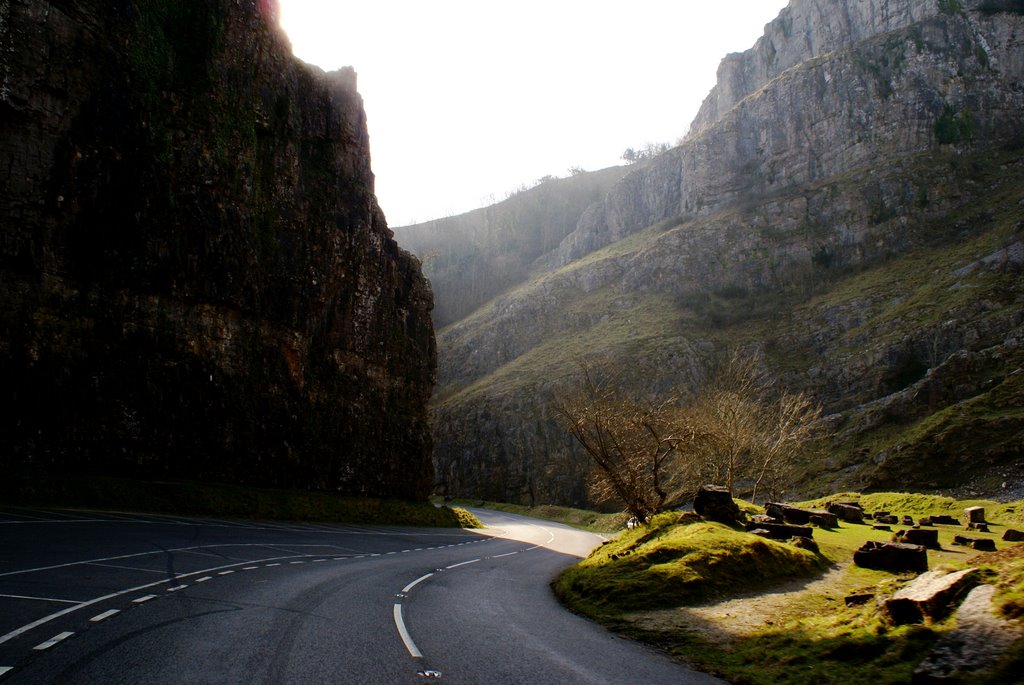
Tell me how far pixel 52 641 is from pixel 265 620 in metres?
2.97

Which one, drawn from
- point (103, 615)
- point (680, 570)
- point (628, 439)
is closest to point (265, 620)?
point (103, 615)

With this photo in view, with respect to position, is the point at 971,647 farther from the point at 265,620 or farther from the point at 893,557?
the point at 893,557

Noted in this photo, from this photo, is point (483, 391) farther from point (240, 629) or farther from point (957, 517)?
point (240, 629)

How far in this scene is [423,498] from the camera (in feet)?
159

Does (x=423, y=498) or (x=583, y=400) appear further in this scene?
(x=423, y=498)

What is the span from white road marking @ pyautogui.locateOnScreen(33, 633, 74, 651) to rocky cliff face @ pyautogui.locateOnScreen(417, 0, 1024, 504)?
53987 millimetres

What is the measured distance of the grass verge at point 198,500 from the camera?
2566 cm

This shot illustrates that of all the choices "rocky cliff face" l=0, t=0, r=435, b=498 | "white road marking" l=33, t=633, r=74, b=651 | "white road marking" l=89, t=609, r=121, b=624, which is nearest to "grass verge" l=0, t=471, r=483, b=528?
"rocky cliff face" l=0, t=0, r=435, b=498

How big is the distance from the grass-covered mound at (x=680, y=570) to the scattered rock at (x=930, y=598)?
5.41m

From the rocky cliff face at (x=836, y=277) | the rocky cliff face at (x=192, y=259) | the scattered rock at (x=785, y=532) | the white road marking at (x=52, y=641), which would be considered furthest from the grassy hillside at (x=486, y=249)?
the white road marking at (x=52, y=641)

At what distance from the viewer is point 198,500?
30.6 m

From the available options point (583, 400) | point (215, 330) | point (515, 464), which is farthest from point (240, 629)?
point (515, 464)

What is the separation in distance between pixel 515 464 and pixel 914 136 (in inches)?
3316

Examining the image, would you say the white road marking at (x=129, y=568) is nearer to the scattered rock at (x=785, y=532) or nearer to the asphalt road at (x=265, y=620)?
the asphalt road at (x=265, y=620)
